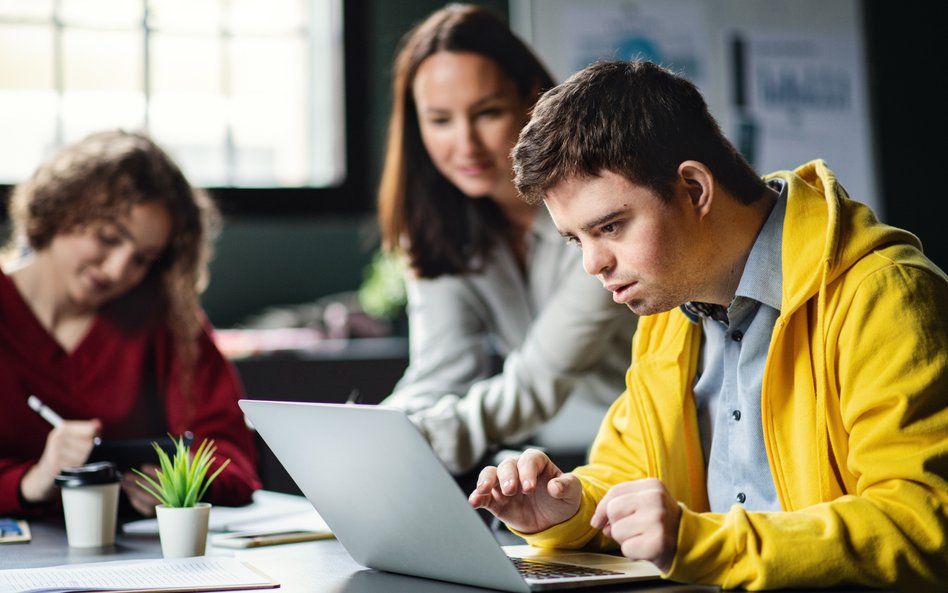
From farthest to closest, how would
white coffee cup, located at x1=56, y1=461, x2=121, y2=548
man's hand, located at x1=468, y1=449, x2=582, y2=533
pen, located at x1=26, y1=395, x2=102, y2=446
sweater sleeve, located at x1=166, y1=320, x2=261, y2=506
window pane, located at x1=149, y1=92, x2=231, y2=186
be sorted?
window pane, located at x1=149, y1=92, x2=231, y2=186, sweater sleeve, located at x1=166, y1=320, x2=261, y2=506, pen, located at x1=26, y1=395, x2=102, y2=446, white coffee cup, located at x1=56, y1=461, x2=121, y2=548, man's hand, located at x1=468, y1=449, x2=582, y2=533

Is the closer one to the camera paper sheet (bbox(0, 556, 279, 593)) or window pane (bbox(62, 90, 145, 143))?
paper sheet (bbox(0, 556, 279, 593))

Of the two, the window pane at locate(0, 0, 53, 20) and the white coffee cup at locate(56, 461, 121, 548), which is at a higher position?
the window pane at locate(0, 0, 53, 20)

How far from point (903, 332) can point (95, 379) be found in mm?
1477

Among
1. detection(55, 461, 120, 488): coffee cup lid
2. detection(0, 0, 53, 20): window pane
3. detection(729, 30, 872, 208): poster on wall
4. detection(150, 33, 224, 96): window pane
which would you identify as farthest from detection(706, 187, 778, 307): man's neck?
detection(0, 0, 53, 20): window pane

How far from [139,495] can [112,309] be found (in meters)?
0.54

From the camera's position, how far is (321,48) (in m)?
4.36

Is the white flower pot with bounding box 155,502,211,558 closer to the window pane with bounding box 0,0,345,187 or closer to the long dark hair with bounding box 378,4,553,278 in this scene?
the long dark hair with bounding box 378,4,553,278

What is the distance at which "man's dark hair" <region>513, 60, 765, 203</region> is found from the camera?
1.25m

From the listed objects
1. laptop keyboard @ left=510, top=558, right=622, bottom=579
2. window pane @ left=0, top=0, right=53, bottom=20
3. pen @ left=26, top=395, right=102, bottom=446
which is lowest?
→ laptop keyboard @ left=510, top=558, right=622, bottom=579

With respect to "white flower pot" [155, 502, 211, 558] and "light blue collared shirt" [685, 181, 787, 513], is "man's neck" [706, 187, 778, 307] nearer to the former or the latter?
"light blue collared shirt" [685, 181, 787, 513]

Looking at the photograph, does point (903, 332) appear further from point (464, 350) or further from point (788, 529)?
point (464, 350)

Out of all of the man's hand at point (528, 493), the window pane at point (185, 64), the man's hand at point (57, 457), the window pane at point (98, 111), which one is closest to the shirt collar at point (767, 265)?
the man's hand at point (528, 493)

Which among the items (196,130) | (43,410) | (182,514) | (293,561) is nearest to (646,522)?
(293,561)

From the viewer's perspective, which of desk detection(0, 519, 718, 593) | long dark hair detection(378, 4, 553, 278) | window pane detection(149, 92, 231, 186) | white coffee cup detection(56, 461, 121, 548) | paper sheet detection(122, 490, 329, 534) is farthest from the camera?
window pane detection(149, 92, 231, 186)
